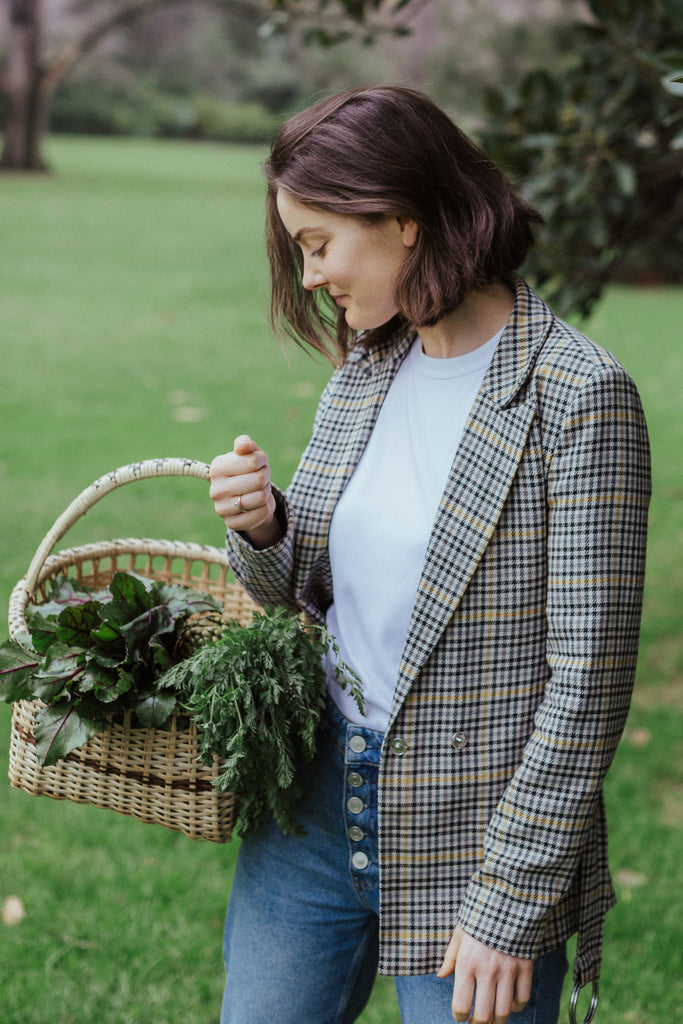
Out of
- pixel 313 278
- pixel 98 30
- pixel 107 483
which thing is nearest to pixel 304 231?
pixel 313 278

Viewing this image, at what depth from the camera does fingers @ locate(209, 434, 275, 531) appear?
1.54 m

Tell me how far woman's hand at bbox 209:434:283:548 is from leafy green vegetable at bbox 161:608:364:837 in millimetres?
153

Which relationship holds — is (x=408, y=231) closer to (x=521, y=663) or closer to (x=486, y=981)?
(x=521, y=663)

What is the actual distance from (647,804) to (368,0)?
2.51 metres

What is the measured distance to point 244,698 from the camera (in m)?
1.48

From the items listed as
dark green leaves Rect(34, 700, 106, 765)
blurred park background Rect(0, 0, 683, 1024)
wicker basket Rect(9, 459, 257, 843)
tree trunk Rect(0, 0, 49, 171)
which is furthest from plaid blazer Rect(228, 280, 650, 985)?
tree trunk Rect(0, 0, 49, 171)

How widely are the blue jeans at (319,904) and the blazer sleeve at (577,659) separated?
0.68 feet

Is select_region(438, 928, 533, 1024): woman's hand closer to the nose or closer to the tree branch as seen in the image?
the nose

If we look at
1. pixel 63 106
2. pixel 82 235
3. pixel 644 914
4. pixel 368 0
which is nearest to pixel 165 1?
pixel 82 235

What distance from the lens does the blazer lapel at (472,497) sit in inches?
56.7

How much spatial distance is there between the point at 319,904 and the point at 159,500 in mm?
3878

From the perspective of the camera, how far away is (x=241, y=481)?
1543 mm

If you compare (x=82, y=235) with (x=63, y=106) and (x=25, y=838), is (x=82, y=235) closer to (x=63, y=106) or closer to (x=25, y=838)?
(x=25, y=838)

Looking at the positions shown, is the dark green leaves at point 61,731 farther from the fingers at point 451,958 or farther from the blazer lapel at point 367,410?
the fingers at point 451,958
